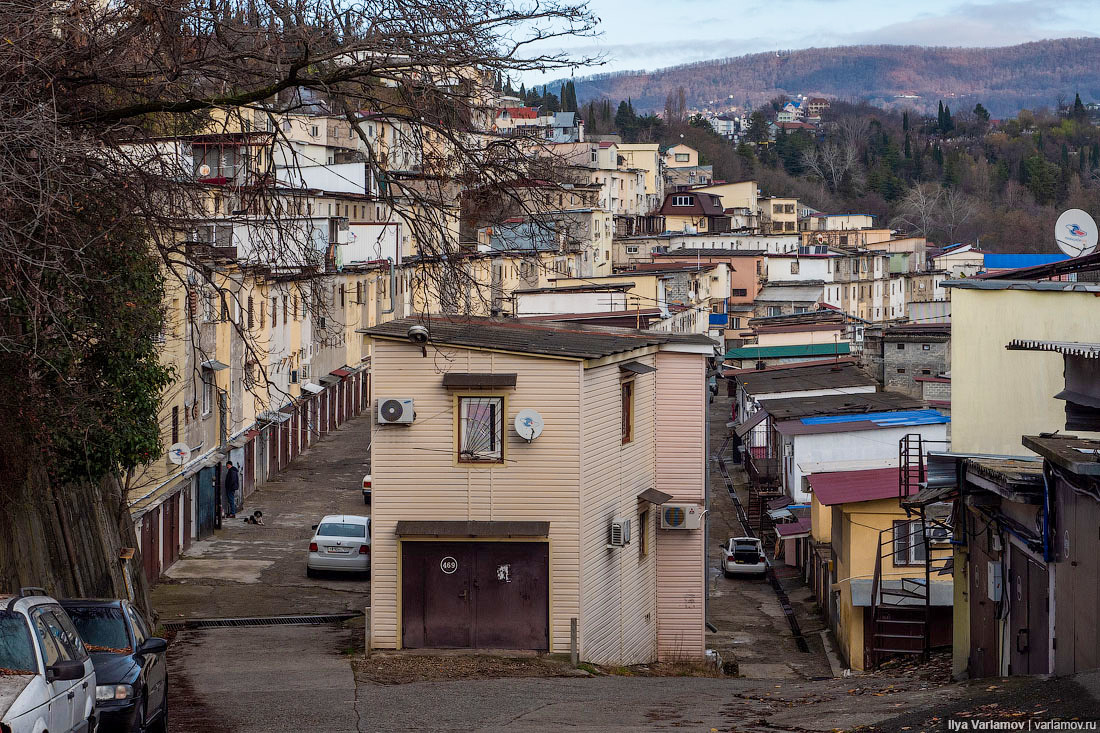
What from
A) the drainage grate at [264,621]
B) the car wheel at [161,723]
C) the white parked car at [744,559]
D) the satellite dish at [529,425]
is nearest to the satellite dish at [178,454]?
the drainage grate at [264,621]

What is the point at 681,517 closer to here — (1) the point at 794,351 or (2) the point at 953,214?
(1) the point at 794,351

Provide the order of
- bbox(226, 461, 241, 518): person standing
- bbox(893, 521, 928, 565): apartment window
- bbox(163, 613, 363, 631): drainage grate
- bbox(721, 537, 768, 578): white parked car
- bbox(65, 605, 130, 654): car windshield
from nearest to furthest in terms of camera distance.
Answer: bbox(65, 605, 130, 654): car windshield
bbox(163, 613, 363, 631): drainage grate
bbox(893, 521, 928, 565): apartment window
bbox(226, 461, 241, 518): person standing
bbox(721, 537, 768, 578): white parked car

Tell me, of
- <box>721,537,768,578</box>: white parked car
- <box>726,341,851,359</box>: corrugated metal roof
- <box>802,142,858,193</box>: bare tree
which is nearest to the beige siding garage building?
<box>721,537,768,578</box>: white parked car

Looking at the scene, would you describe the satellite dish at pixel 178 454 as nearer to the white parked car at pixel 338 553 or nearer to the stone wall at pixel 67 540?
the white parked car at pixel 338 553

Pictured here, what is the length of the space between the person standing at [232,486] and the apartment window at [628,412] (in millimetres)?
15291

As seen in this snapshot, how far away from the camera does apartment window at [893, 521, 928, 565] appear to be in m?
25.0

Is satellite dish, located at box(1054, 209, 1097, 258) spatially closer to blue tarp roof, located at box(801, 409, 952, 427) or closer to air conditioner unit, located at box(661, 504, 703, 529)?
air conditioner unit, located at box(661, 504, 703, 529)

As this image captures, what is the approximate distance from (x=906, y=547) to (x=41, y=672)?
18.9 meters

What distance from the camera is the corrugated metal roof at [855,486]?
2523 cm

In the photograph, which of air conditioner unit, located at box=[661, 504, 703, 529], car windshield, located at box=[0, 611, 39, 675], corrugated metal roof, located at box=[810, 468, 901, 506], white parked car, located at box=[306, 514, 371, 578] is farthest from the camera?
white parked car, located at box=[306, 514, 371, 578]

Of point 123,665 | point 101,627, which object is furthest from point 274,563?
point 123,665

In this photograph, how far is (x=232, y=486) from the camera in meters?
33.4

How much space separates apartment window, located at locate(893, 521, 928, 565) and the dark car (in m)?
15.8

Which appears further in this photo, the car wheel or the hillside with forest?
the hillside with forest
